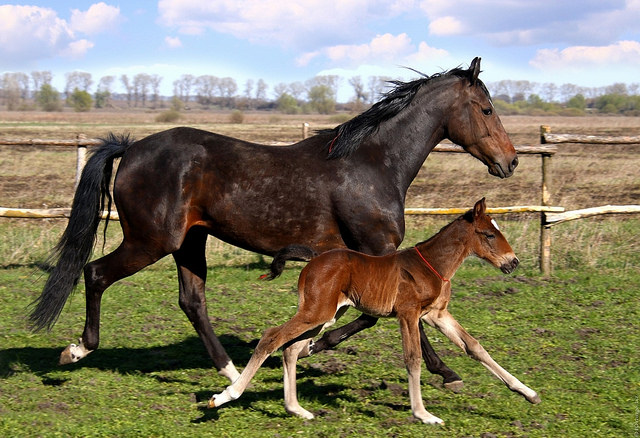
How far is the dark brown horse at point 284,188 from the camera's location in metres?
5.27

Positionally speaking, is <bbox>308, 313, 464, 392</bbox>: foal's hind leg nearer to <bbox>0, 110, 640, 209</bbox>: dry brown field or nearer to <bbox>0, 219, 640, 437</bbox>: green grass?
<bbox>0, 219, 640, 437</bbox>: green grass

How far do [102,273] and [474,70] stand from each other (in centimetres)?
321

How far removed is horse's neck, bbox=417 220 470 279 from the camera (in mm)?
4809

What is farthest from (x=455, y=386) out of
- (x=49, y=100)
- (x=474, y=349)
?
(x=49, y=100)

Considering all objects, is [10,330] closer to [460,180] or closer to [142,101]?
[460,180]

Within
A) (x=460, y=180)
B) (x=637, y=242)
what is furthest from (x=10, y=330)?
(x=460, y=180)

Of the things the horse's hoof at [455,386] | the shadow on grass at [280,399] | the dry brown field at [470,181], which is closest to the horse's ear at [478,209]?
the horse's hoof at [455,386]

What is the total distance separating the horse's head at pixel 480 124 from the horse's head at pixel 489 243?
35.2 inches

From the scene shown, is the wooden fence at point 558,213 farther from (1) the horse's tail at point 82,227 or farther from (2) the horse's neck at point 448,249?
(1) the horse's tail at point 82,227

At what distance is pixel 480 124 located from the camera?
560 cm

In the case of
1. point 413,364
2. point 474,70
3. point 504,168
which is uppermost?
point 474,70

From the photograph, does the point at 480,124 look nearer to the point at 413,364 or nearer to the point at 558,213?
the point at 413,364

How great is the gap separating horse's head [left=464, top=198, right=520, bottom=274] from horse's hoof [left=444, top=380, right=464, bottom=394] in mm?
929

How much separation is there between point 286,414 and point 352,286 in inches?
37.5
